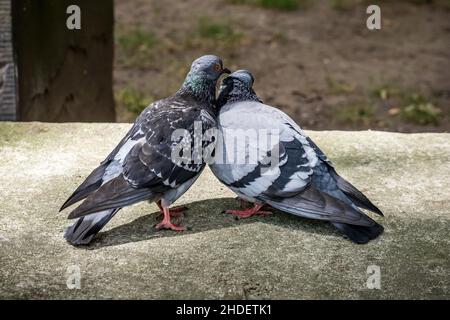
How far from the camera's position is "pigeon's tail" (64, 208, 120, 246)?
3754 millimetres

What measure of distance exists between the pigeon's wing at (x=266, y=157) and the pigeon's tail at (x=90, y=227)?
608mm

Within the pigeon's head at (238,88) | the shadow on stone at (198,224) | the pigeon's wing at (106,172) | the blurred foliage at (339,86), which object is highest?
the pigeon's head at (238,88)

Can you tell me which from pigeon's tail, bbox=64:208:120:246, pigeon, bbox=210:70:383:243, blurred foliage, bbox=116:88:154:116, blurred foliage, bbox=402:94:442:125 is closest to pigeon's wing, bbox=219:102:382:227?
pigeon, bbox=210:70:383:243

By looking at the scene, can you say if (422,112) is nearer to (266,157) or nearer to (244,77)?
(244,77)

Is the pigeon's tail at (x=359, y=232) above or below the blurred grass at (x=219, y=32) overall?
below

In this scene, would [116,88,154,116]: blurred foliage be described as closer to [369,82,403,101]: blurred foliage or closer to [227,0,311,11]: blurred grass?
[369,82,403,101]: blurred foliage

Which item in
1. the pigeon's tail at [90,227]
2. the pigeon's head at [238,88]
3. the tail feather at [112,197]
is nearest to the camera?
the tail feather at [112,197]

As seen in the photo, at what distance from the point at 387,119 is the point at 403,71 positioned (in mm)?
1063

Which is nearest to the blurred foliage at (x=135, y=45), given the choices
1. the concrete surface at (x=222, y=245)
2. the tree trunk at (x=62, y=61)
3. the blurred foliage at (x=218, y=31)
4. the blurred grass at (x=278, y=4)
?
the blurred foliage at (x=218, y=31)

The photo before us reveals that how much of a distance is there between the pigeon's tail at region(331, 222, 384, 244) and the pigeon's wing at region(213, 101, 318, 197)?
27 cm

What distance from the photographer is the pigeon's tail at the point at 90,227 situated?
3754 mm

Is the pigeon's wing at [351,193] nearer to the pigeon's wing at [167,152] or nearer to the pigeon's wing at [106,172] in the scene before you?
the pigeon's wing at [167,152]

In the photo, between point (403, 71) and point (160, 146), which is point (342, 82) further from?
point (160, 146)
